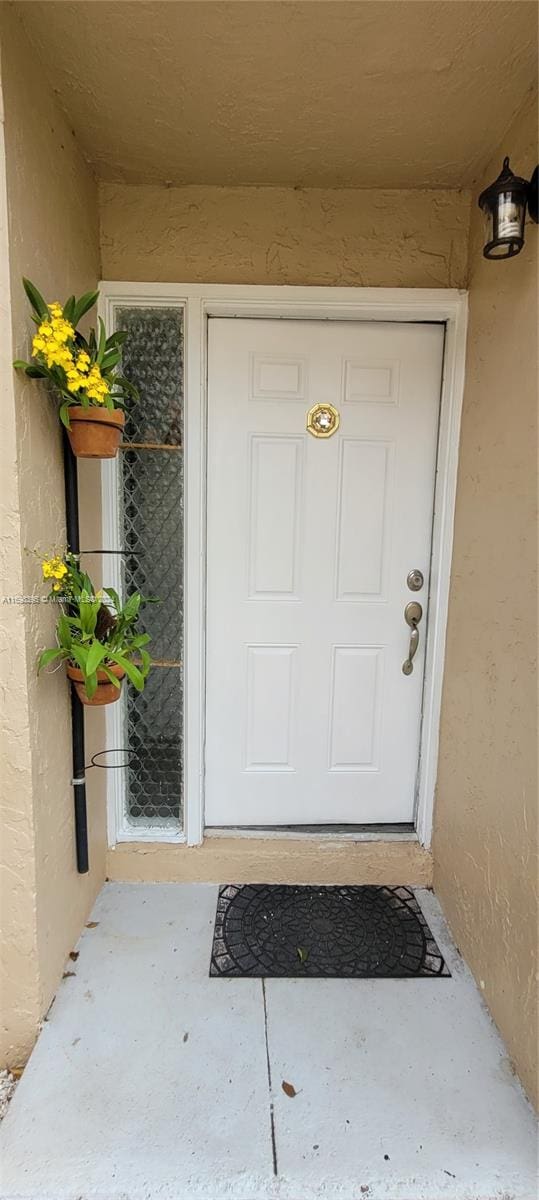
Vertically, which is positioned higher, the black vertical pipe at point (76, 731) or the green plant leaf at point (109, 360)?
the green plant leaf at point (109, 360)

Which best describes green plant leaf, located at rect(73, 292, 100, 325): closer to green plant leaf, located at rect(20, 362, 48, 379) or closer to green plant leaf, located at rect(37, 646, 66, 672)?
green plant leaf, located at rect(20, 362, 48, 379)

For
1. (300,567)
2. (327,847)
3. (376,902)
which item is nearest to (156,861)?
(327,847)

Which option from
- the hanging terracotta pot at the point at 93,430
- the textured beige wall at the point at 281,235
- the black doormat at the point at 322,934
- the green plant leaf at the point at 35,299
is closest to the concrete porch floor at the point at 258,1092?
the black doormat at the point at 322,934

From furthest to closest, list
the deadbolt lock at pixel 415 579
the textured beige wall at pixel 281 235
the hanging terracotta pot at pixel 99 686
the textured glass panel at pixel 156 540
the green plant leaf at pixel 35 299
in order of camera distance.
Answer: the deadbolt lock at pixel 415 579, the textured glass panel at pixel 156 540, the textured beige wall at pixel 281 235, the hanging terracotta pot at pixel 99 686, the green plant leaf at pixel 35 299

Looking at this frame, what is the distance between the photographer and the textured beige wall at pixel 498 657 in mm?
1512

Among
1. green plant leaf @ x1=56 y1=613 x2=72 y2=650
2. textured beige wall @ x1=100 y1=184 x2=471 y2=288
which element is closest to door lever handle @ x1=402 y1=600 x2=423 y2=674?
textured beige wall @ x1=100 y1=184 x2=471 y2=288

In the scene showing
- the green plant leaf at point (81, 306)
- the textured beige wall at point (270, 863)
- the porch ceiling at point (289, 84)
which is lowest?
the textured beige wall at point (270, 863)

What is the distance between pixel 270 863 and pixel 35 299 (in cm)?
199

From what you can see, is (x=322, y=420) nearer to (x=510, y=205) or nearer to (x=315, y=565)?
(x=315, y=565)

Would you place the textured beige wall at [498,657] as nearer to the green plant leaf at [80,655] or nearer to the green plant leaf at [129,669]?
the green plant leaf at [129,669]

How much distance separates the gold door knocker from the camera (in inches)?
81.9

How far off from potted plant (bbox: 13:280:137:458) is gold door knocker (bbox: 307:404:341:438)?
26.9 inches

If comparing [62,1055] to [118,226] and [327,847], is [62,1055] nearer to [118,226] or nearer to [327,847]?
[327,847]

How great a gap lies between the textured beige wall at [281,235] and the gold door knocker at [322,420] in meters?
0.42
